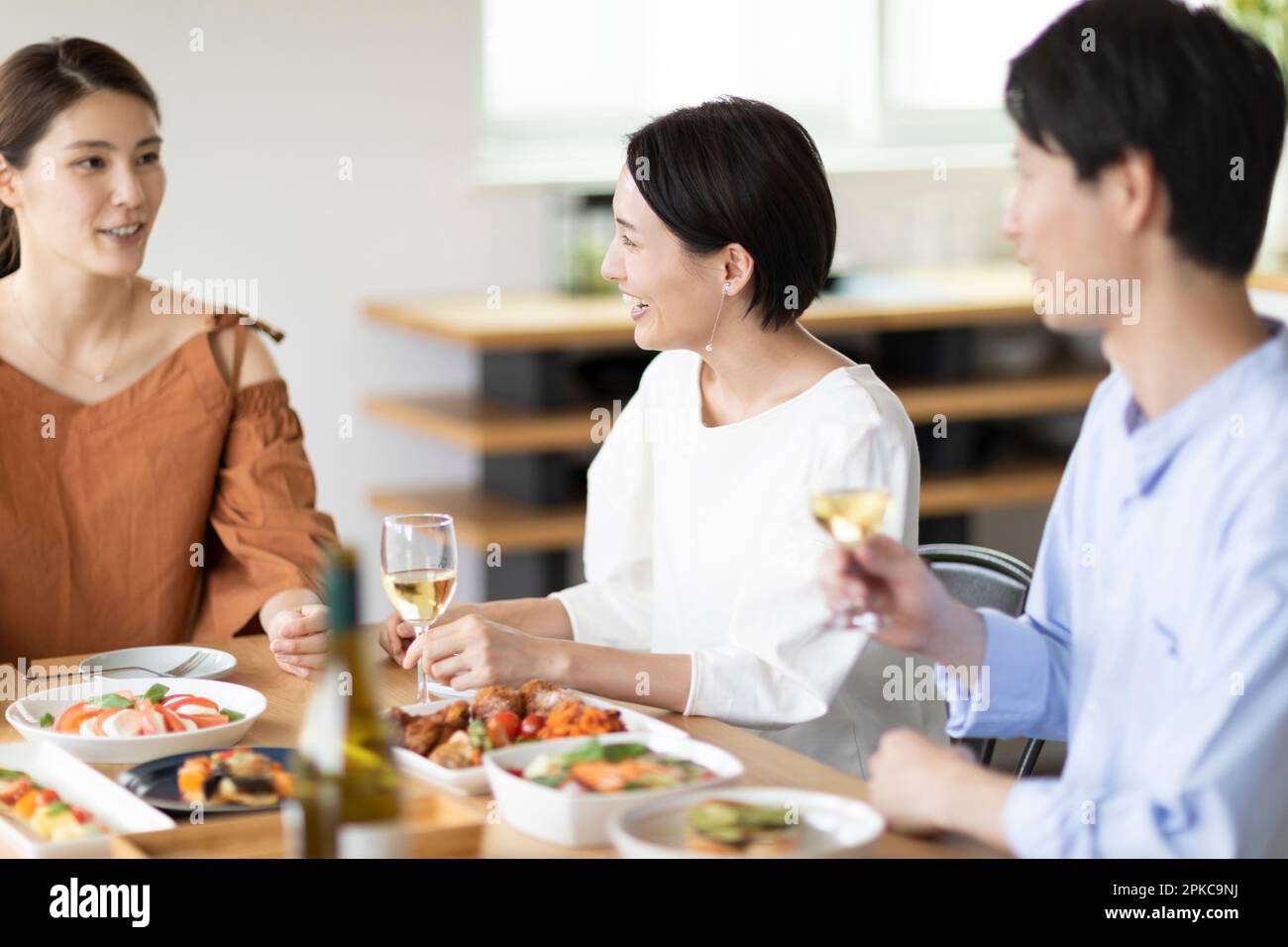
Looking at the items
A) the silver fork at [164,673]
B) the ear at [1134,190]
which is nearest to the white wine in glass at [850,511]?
the ear at [1134,190]

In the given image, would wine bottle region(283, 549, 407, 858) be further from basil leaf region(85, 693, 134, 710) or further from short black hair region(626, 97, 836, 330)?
short black hair region(626, 97, 836, 330)

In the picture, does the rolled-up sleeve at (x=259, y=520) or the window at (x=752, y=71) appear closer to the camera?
the rolled-up sleeve at (x=259, y=520)

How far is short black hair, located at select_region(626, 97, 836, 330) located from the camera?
2.01m

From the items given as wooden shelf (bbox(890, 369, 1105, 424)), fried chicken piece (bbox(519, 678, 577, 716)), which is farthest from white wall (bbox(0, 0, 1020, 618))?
fried chicken piece (bbox(519, 678, 577, 716))

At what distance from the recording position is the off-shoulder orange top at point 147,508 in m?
2.37

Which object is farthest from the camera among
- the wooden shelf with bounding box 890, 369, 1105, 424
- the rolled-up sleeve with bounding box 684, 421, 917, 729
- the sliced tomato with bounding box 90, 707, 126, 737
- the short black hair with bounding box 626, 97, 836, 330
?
the wooden shelf with bounding box 890, 369, 1105, 424

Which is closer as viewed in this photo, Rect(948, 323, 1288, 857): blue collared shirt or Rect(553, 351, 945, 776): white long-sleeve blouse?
Rect(948, 323, 1288, 857): blue collared shirt

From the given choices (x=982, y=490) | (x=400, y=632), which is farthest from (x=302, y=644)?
(x=982, y=490)

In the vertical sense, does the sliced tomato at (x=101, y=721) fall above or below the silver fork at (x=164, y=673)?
above

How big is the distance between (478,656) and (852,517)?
0.51 metres

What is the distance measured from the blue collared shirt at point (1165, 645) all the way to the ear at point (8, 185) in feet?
5.38

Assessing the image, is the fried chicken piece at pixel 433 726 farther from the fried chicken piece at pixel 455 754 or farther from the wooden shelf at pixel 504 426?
the wooden shelf at pixel 504 426

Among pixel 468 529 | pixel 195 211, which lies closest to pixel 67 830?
pixel 468 529
